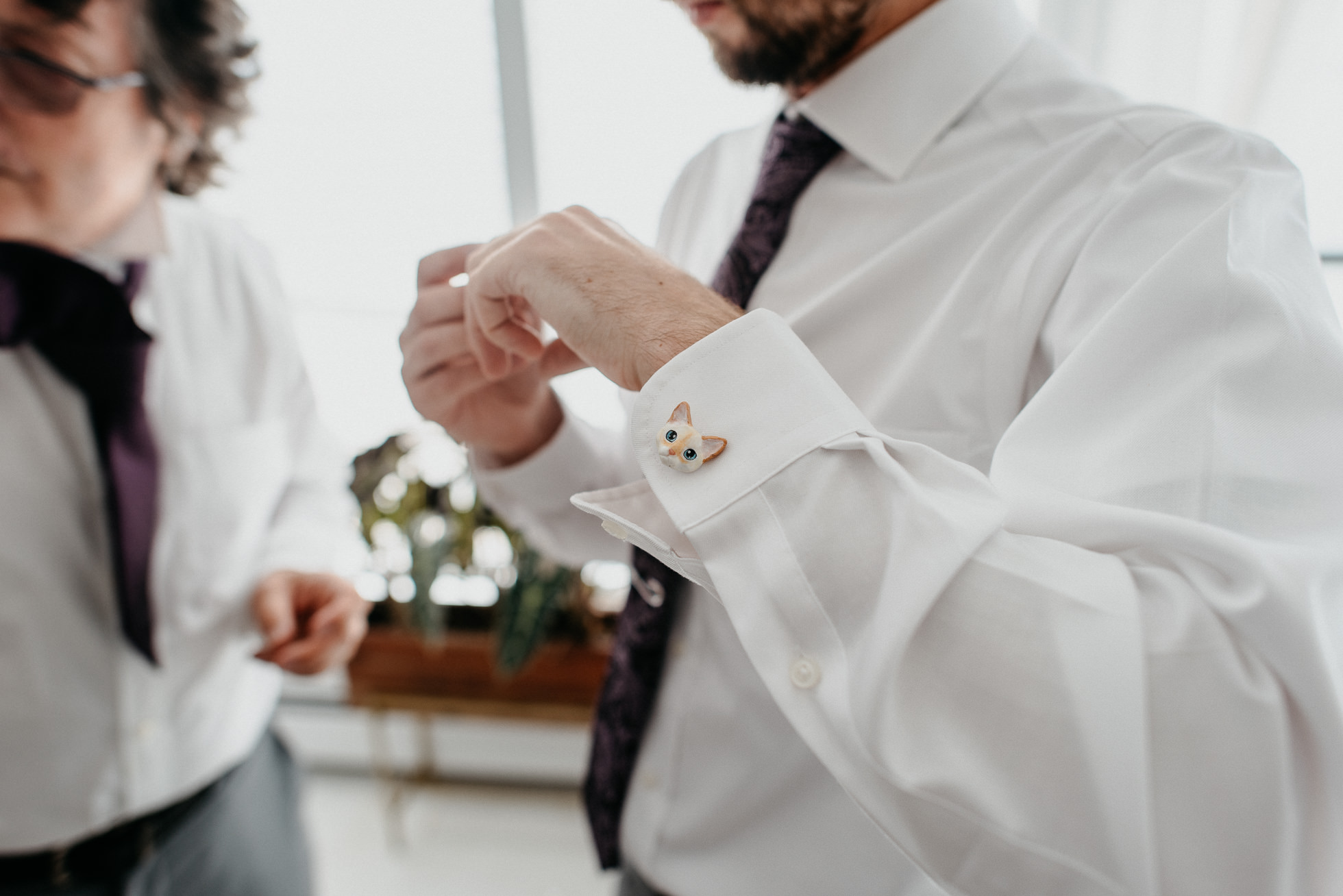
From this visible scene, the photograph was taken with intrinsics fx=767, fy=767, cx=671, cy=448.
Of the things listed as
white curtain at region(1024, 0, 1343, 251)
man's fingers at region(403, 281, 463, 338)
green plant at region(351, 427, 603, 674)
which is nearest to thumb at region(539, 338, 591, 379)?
man's fingers at region(403, 281, 463, 338)

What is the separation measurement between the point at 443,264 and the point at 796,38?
0.45m

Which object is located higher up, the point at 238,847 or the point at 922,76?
the point at 922,76

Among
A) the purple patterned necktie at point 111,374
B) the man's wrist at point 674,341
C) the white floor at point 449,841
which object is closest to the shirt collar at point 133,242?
the purple patterned necktie at point 111,374

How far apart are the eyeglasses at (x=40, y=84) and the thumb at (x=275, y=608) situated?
2.53 ft

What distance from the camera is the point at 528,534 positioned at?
1.13m

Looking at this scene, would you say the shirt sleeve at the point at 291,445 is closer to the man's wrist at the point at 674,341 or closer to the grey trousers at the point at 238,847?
the grey trousers at the point at 238,847

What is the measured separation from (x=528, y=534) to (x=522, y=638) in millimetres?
1105

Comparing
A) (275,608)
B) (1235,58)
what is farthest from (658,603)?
(1235,58)

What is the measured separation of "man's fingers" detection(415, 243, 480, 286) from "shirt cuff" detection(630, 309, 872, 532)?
0.41m

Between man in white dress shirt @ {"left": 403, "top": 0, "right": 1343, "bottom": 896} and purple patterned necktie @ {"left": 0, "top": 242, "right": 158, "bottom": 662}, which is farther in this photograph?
purple patterned necktie @ {"left": 0, "top": 242, "right": 158, "bottom": 662}

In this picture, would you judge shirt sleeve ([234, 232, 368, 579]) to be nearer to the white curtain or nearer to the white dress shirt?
the white dress shirt

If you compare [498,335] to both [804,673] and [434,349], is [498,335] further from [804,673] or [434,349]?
[804,673]

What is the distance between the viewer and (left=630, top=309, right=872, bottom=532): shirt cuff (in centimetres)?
51

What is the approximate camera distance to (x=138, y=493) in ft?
3.78
